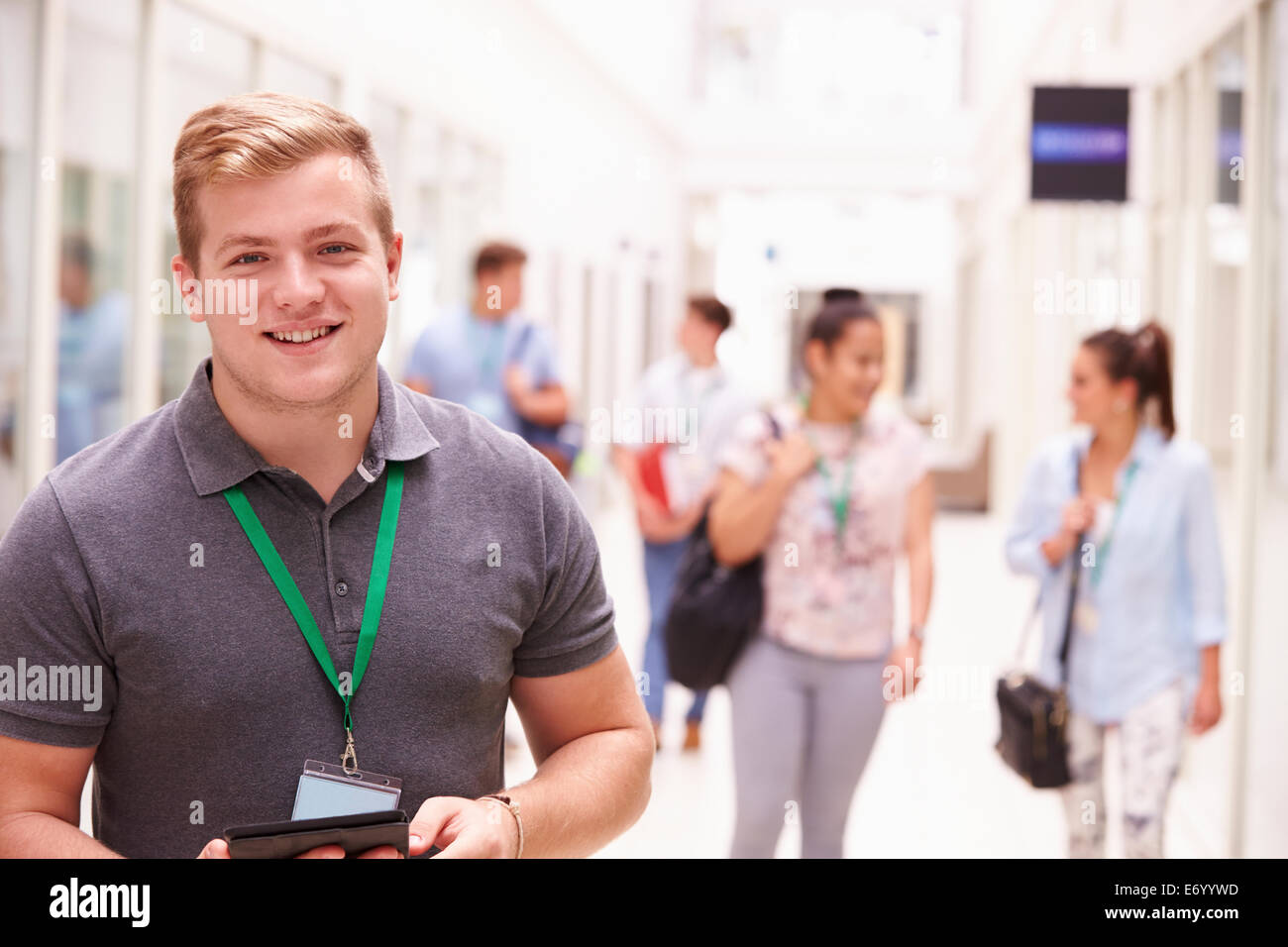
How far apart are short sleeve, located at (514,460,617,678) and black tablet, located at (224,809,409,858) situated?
37cm

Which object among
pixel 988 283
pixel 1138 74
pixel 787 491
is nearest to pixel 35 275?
pixel 787 491

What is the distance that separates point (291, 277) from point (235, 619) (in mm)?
396

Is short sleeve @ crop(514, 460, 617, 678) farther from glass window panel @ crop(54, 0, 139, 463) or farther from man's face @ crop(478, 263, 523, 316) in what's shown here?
glass window panel @ crop(54, 0, 139, 463)

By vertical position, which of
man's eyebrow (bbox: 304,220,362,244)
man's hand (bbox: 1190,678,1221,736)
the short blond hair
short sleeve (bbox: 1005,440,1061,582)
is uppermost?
the short blond hair

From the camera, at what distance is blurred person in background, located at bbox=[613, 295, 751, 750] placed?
589 centimetres

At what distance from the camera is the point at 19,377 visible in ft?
16.8

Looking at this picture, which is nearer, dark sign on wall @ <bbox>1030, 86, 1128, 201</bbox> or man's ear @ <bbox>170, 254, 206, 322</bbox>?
man's ear @ <bbox>170, 254, 206, 322</bbox>

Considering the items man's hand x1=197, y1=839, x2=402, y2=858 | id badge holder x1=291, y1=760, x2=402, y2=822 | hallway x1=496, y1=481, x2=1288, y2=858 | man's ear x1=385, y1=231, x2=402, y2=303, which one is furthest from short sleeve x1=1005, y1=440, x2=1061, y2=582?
man's hand x1=197, y1=839, x2=402, y2=858

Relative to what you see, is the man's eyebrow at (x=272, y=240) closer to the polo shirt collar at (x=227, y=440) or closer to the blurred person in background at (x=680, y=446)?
the polo shirt collar at (x=227, y=440)

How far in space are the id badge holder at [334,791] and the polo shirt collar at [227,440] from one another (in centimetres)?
34

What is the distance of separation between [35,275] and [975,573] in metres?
8.86

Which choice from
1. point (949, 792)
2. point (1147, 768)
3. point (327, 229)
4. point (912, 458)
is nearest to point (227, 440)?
point (327, 229)

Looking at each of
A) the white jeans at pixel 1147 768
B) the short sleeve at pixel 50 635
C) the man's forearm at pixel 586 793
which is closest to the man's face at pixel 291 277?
the short sleeve at pixel 50 635
